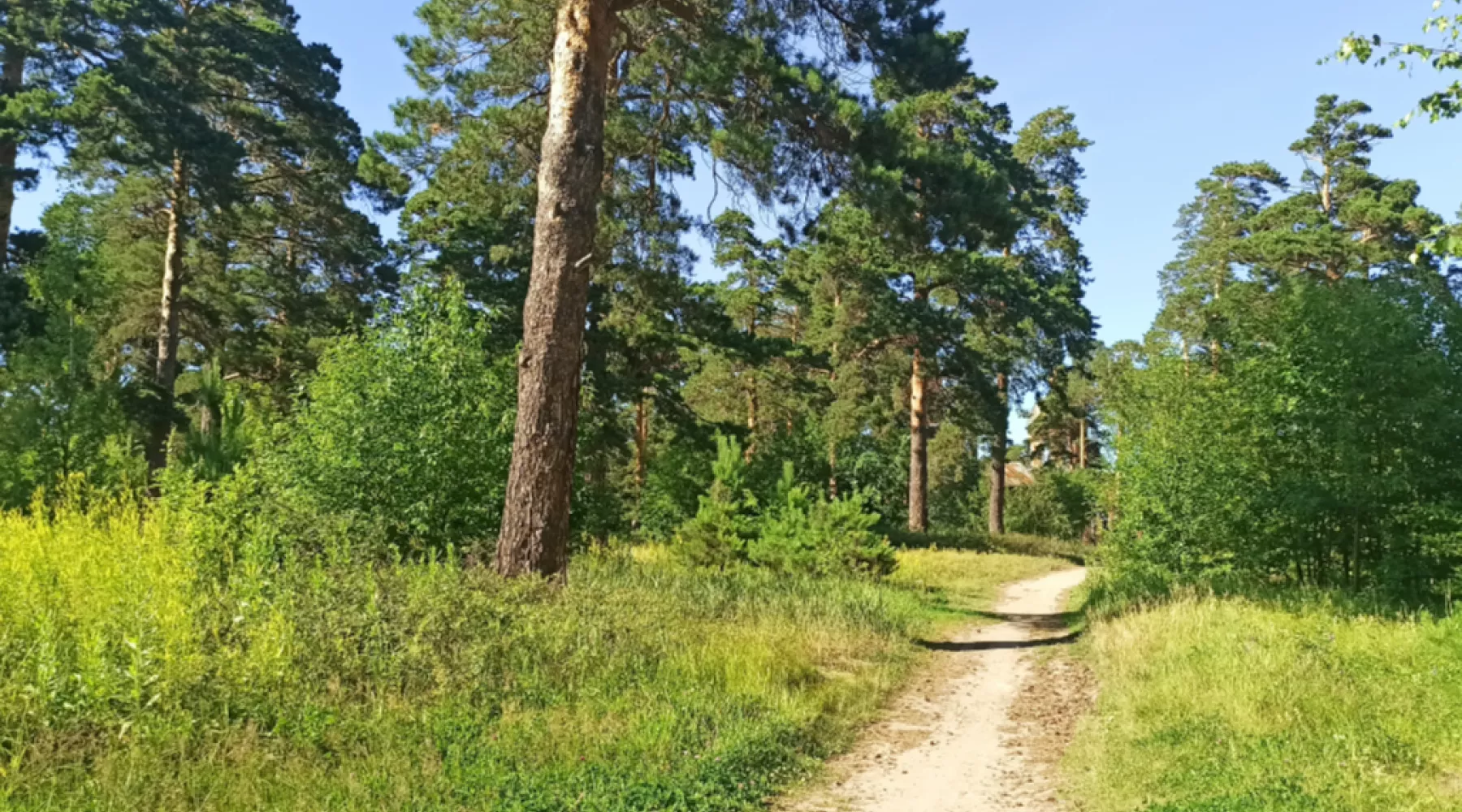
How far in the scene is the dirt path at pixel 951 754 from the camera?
555cm

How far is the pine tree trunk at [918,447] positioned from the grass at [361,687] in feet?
71.0

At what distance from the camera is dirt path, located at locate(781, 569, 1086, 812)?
5.55 m

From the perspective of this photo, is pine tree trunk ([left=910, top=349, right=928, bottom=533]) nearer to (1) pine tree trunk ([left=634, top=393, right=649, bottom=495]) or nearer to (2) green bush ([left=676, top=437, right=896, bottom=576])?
(1) pine tree trunk ([left=634, top=393, right=649, bottom=495])

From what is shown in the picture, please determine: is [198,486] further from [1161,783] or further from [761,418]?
[761,418]

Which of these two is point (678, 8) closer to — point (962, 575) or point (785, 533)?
point (785, 533)

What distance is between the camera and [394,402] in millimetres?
10805

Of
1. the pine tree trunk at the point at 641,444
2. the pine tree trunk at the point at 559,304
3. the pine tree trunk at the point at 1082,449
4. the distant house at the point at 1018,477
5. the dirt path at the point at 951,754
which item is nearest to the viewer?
the dirt path at the point at 951,754

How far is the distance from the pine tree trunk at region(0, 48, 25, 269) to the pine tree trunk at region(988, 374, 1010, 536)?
26.1 metres

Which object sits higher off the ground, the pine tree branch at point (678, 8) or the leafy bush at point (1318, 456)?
the pine tree branch at point (678, 8)

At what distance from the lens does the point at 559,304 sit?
9.24m

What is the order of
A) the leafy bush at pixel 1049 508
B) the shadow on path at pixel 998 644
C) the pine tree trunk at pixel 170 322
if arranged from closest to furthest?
1. the shadow on path at pixel 998 644
2. the pine tree trunk at pixel 170 322
3. the leafy bush at pixel 1049 508

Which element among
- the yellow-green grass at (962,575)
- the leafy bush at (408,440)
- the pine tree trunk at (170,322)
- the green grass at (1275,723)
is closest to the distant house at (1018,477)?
the yellow-green grass at (962,575)

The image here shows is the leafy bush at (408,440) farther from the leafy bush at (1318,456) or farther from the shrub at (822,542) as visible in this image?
the leafy bush at (1318,456)

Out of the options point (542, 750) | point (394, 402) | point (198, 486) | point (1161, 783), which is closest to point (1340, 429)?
point (1161, 783)
